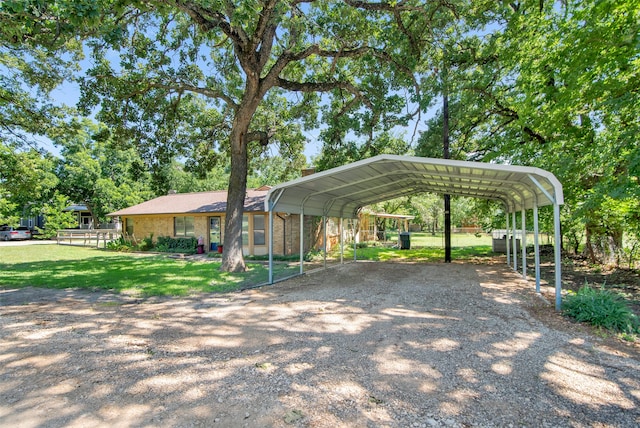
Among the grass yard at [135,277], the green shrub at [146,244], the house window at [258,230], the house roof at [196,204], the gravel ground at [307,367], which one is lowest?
the grass yard at [135,277]

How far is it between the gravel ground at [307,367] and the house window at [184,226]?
41.7 feet

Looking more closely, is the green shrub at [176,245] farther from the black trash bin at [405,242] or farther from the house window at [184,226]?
the black trash bin at [405,242]

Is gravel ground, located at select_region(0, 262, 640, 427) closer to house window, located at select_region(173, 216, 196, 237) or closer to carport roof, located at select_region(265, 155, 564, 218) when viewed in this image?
carport roof, located at select_region(265, 155, 564, 218)

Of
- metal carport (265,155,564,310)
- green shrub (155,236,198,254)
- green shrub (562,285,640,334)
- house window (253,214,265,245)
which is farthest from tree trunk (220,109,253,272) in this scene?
green shrub (562,285,640,334)

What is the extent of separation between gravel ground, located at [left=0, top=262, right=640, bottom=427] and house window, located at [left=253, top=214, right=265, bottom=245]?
33.7 ft

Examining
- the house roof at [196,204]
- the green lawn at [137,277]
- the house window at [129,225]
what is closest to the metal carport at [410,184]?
the green lawn at [137,277]

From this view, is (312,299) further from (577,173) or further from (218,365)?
(577,173)

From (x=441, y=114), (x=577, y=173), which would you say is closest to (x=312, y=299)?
(x=577, y=173)

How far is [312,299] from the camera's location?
24.3 feet

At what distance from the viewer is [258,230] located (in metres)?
17.1

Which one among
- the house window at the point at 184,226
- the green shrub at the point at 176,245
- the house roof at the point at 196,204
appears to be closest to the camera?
the house roof at the point at 196,204

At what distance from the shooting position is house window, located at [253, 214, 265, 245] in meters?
17.0

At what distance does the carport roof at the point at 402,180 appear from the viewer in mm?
6754

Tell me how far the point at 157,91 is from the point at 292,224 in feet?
27.3
